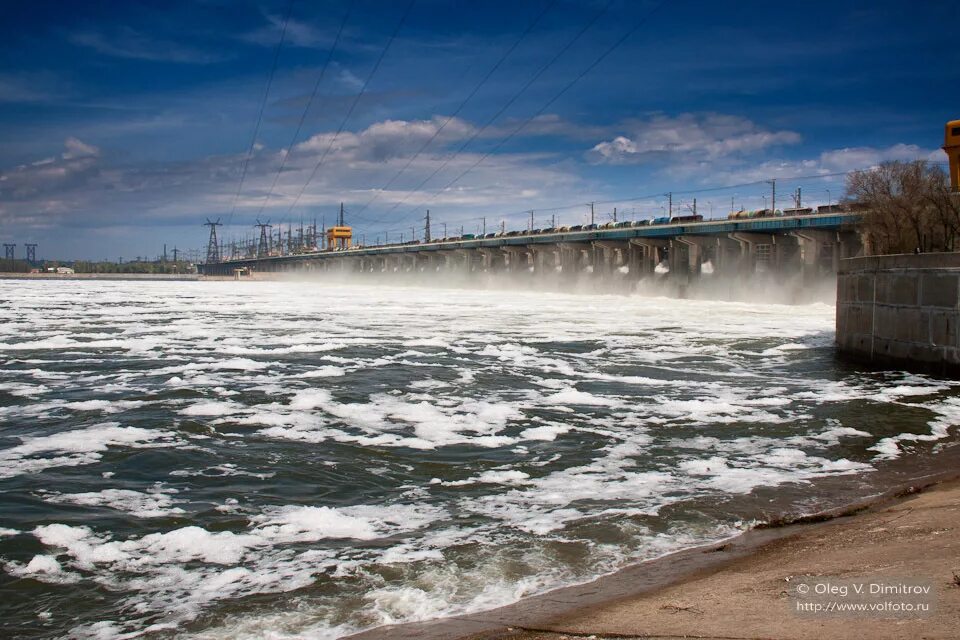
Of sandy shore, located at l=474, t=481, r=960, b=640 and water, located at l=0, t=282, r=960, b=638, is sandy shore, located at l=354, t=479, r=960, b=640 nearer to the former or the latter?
sandy shore, located at l=474, t=481, r=960, b=640

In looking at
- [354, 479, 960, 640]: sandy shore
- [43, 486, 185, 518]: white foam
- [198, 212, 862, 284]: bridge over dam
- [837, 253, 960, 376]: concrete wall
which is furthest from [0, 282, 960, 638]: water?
[198, 212, 862, 284]: bridge over dam

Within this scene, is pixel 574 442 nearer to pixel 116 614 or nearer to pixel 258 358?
pixel 116 614

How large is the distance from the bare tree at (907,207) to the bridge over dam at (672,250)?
352cm

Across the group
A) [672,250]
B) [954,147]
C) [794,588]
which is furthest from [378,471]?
[672,250]

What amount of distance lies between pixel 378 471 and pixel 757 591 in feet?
17.4

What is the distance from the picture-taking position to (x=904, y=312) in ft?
66.6

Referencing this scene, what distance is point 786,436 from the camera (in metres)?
11.7

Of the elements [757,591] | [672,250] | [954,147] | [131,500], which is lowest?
[131,500]

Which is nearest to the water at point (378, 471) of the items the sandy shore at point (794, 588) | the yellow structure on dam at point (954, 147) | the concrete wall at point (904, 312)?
the sandy shore at point (794, 588)

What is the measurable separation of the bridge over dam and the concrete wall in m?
20.7

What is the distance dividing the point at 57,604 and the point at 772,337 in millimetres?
26793

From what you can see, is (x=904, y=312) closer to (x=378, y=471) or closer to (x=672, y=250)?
(x=378, y=471)

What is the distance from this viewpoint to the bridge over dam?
191ft

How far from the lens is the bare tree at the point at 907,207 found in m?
37.6
